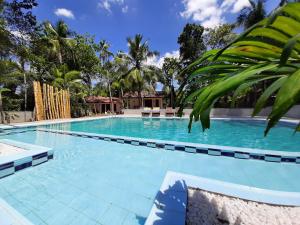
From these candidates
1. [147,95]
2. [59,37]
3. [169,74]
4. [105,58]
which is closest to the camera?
[59,37]

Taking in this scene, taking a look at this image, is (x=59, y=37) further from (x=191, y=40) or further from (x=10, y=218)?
(x=10, y=218)

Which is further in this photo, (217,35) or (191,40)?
(191,40)

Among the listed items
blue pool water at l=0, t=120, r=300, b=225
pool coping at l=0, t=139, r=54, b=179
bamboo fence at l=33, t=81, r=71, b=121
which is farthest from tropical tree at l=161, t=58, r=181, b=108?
pool coping at l=0, t=139, r=54, b=179

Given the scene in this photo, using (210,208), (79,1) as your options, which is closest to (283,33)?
(210,208)

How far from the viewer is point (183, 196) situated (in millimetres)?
2643

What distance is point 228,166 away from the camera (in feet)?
15.8

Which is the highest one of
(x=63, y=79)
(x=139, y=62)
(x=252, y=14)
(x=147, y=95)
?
(x=252, y=14)

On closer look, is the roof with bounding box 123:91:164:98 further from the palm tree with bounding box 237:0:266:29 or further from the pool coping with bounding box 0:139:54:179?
Result: the pool coping with bounding box 0:139:54:179

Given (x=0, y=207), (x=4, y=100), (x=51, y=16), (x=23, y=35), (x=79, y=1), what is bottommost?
(x=0, y=207)

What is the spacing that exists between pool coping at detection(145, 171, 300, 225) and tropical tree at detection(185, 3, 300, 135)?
1771mm

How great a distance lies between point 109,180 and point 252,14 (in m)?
22.1

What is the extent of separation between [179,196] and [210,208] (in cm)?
42

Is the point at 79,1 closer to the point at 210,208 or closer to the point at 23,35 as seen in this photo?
the point at 23,35

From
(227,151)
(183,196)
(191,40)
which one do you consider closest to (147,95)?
(191,40)
